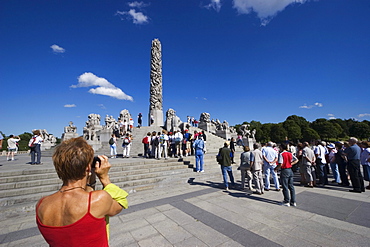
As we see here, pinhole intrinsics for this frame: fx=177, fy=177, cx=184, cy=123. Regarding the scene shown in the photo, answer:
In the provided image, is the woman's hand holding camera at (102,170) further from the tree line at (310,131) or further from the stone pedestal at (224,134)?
the tree line at (310,131)

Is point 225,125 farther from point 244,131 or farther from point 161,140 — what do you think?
point 161,140

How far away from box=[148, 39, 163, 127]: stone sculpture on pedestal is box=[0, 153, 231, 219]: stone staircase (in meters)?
22.0

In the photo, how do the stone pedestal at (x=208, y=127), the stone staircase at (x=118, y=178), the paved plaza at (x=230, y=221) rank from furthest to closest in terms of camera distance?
the stone pedestal at (x=208, y=127) → the stone staircase at (x=118, y=178) → the paved plaza at (x=230, y=221)

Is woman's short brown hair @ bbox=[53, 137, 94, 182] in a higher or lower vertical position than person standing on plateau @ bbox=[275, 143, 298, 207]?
higher

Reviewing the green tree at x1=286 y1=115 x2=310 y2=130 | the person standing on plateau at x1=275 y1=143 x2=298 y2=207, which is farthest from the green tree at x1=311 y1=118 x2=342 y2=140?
the person standing on plateau at x1=275 y1=143 x2=298 y2=207

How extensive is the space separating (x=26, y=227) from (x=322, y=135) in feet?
216

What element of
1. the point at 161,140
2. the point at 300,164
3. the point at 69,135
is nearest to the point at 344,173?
the point at 300,164

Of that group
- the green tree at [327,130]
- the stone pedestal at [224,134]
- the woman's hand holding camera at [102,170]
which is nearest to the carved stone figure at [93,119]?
the stone pedestal at [224,134]

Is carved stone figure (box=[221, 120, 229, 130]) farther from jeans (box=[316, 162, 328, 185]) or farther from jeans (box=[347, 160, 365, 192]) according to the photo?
jeans (box=[347, 160, 365, 192])

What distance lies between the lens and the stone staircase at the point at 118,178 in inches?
197

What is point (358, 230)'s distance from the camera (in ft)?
11.6

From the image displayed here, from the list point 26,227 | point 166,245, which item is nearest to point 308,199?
point 166,245

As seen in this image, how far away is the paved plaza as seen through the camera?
3.24m

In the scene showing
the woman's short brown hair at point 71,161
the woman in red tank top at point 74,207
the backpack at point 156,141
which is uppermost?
the backpack at point 156,141
